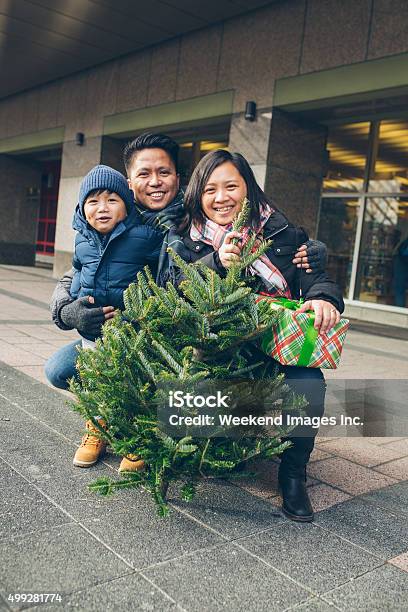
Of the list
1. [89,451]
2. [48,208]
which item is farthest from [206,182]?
[48,208]

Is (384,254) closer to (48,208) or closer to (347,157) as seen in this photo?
(347,157)

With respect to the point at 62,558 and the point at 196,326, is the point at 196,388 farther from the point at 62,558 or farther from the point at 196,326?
the point at 62,558

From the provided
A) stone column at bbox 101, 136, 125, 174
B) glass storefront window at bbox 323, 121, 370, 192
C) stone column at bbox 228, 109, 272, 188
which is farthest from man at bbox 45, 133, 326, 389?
stone column at bbox 101, 136, 125, 174

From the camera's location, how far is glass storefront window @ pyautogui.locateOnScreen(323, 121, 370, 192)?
10664 mm

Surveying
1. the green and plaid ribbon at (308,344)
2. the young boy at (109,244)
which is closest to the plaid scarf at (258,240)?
the green and plaid ribbon at (308,344)

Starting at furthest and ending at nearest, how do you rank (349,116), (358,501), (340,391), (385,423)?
1. (349,116)
2. (340,391)
3. (385,423)
4. (358,501)

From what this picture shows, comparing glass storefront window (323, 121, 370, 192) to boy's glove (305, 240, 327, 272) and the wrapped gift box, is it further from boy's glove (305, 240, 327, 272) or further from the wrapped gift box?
the wrapped gift box

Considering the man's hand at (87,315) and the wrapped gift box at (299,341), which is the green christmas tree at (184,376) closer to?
the wrapped gift box at (299,341)

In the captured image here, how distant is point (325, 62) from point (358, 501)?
7.49 meters

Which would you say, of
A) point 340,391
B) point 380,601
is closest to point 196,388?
point 380,601

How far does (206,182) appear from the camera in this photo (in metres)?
2.76

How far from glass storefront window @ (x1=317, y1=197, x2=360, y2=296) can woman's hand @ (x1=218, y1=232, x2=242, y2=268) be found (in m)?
9.00

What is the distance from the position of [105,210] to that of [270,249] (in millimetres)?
845

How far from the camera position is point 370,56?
26.7ft
